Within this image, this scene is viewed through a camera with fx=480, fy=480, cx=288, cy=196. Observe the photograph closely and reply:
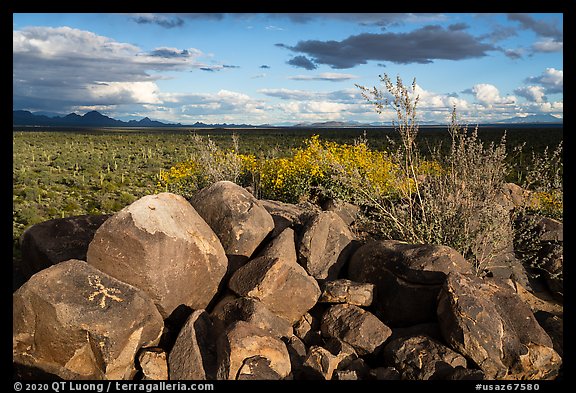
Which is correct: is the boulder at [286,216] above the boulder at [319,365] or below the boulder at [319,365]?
above

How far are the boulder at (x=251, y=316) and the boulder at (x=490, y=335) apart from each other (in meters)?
1.69

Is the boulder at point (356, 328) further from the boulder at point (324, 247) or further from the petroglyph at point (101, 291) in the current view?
the petroglyph at point (101, 291)

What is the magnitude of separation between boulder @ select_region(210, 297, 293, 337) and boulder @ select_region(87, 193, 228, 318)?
49 centimetres

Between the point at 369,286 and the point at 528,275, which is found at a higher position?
the point at 369,286

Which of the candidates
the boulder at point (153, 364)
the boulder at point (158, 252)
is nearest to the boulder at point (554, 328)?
the boulder at point (158, 252)

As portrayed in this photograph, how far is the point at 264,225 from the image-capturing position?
6547 millimetres

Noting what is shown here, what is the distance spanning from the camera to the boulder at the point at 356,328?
5.10m

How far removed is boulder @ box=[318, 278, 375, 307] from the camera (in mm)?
5602

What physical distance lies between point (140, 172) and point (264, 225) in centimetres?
2258

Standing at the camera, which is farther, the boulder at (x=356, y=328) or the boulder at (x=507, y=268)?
the boulder at (x=507, y=268)

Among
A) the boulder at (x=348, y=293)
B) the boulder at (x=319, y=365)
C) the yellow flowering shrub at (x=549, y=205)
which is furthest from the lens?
the yellow flowering shrub at (x=549, y=205)

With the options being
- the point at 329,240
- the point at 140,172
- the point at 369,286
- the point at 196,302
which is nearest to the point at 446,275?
the point at 369,286
